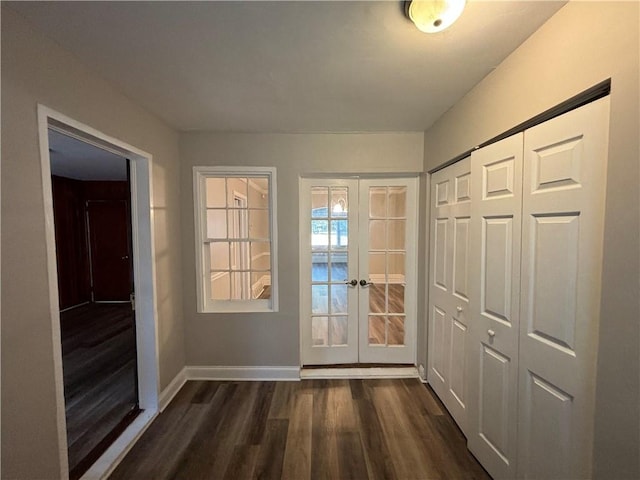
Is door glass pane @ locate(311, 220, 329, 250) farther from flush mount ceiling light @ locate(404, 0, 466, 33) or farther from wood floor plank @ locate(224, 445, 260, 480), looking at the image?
flush mount ceiling light @ locate(404, 0, 466, 33)

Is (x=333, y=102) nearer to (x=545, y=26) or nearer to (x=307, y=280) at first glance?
(x=545, y=26)

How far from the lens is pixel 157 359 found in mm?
2213

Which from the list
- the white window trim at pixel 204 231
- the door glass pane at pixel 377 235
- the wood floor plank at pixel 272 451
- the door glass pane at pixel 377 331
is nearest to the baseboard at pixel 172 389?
the white window trim at pixel 204 231

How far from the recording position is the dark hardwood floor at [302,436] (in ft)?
5.61

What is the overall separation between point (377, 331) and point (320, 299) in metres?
0.72

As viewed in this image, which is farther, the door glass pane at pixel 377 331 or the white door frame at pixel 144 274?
the door glass pane at pixel 377 331

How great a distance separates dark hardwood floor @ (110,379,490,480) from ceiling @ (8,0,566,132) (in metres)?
2.41

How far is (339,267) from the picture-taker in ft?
9.30

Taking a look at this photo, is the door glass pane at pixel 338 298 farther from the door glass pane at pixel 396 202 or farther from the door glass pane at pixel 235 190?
the door glass pane at pixel 235 190

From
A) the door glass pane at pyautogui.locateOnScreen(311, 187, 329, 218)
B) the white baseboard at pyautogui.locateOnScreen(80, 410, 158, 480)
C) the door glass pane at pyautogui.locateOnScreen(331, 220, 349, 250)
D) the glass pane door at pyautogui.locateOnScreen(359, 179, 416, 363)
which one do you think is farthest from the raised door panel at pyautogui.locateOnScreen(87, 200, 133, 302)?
the glass pane door at pyautogui.locateOnScreen(359, 179, 416, 363)

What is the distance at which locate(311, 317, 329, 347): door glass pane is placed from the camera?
2885 mm

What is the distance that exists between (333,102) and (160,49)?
3.53ft

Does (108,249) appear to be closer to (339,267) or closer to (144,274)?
(144,274)

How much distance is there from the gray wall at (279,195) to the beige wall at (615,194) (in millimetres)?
1495
